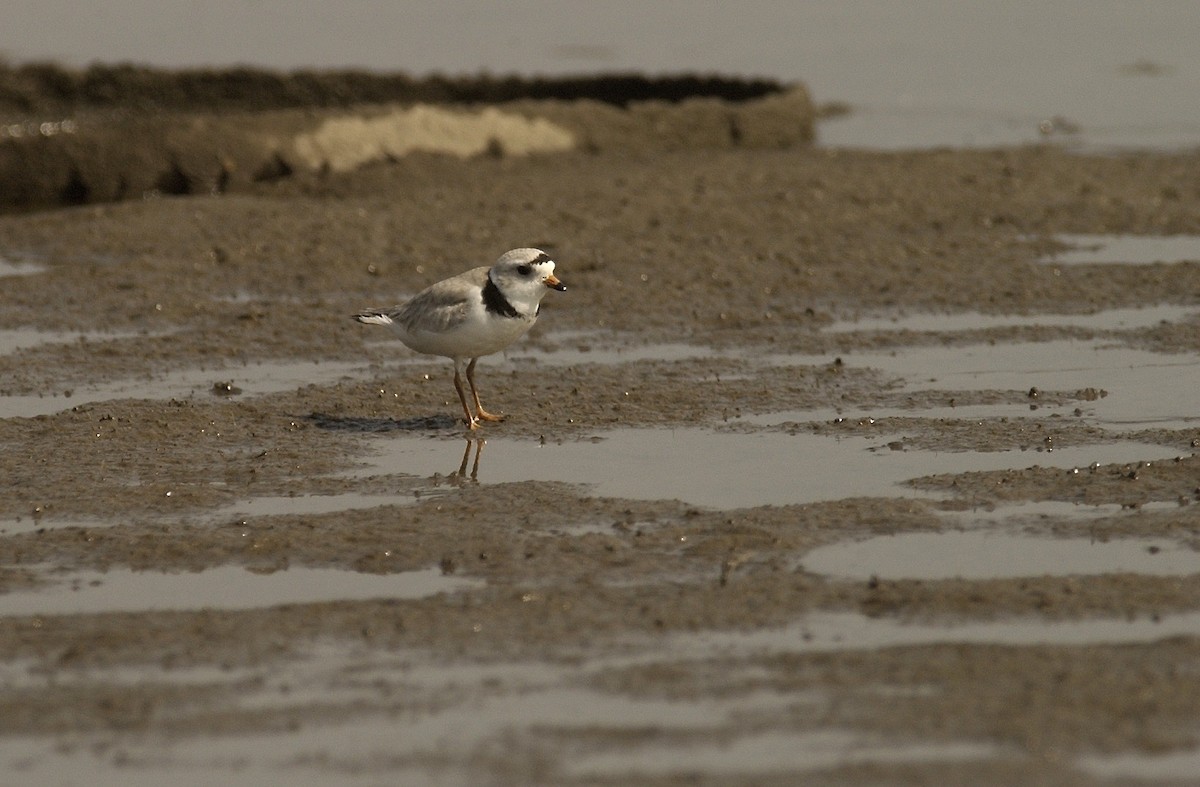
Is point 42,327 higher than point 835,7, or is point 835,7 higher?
point 835,7

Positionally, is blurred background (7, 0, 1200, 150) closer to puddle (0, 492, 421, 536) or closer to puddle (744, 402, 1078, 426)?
puddle (744, 402, 1078, 426)

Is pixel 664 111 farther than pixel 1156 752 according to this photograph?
Yes

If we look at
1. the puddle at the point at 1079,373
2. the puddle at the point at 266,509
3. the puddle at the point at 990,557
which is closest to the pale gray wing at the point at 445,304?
the puddle at the point at 266,509

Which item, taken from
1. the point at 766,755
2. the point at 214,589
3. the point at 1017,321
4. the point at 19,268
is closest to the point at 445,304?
the point at 214,589

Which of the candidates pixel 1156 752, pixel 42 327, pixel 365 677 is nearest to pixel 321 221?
pixel 42 327

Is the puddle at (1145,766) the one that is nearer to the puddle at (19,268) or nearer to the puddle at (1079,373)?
the puddle at (1079,373)

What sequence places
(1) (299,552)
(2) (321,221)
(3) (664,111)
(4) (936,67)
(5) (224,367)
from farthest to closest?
1. (4) (936,67)
2. (3) (664,111)
3. (2) (321,221)
4. (5) (224,367)
5. (1) (299,552)

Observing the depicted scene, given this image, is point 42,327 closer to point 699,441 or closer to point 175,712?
point 699,441

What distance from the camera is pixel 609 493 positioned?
7.78m

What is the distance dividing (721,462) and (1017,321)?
10.4 ft

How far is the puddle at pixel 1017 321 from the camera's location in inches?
415

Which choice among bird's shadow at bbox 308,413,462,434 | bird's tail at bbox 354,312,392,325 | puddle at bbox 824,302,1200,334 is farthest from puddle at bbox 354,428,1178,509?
puddle at bbox 824,302,1200,334

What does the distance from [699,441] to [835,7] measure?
17.0m

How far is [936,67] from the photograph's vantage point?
20.6 metres
